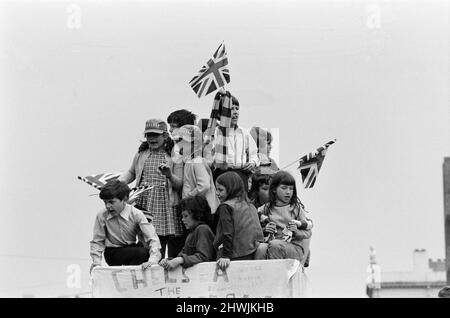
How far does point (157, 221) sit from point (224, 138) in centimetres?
99

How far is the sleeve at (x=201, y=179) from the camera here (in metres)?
12.2

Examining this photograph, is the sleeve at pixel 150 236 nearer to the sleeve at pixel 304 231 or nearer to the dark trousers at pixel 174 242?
the dark trousers at pixel 174 242

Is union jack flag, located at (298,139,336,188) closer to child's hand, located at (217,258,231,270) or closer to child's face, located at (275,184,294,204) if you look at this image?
child's face, located at (275,184,294,204)

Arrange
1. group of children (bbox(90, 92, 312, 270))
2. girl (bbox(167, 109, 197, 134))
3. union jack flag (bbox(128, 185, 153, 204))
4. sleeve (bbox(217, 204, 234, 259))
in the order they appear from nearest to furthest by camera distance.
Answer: sleeve (bbox(217, 204, 234, 259)) < group of children (bbox(90, 92, 312, 270)) < union jack flag (bbox(128, 185, 153, 204)) < girl (bbox(167, 109, 197, 134))

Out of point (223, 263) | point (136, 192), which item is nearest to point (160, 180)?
point (136, 192)

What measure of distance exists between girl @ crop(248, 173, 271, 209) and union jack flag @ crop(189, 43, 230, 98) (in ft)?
2.99

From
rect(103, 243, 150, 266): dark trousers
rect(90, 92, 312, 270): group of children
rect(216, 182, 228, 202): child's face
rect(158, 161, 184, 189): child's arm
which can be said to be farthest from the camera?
rect(158, 161, 184, 189): child's arm

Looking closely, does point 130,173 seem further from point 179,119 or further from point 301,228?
point 301,228

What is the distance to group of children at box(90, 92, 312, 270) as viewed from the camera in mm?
11352

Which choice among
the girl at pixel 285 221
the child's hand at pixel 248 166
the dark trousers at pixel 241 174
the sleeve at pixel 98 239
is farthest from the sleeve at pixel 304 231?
the sleeve at pixel 98 239

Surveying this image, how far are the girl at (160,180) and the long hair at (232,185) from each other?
→ 93cm

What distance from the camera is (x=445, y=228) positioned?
43.9 feet

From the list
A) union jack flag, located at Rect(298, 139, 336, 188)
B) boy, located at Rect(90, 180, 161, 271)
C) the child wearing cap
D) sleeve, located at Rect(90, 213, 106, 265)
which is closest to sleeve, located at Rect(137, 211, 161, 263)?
boy, located at Rect(90, 180, 161, 271)
